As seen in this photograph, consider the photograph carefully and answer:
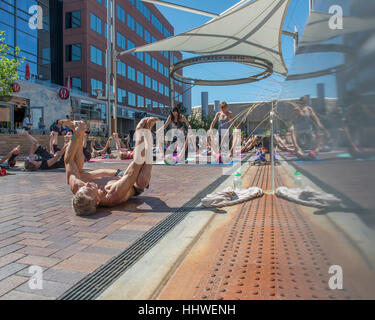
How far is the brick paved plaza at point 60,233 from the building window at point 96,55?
3142cm

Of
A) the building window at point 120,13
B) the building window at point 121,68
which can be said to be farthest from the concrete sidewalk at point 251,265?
the building window at point 120,13

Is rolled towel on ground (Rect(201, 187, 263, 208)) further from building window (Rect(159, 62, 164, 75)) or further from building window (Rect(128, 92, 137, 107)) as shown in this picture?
building window (Rect(159, 62, 164, 75))

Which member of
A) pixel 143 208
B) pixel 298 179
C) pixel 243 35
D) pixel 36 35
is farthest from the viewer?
pixel 36 35

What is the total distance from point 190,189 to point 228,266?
304 cm

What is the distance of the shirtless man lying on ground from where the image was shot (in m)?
3.41

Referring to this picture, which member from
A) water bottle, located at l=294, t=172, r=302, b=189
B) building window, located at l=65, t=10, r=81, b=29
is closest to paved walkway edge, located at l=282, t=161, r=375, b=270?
water bottle, located at l=294, t=172, r=302, b=189

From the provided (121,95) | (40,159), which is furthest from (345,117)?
(121,95)

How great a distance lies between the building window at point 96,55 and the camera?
32.2m

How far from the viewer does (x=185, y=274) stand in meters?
1.87

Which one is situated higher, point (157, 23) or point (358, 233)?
point (157, 23)

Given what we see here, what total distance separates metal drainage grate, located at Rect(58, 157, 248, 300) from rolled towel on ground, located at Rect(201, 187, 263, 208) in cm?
54

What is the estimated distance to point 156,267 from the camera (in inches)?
77.6

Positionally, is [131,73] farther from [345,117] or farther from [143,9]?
[345,117]

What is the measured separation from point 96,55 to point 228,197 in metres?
34.2
